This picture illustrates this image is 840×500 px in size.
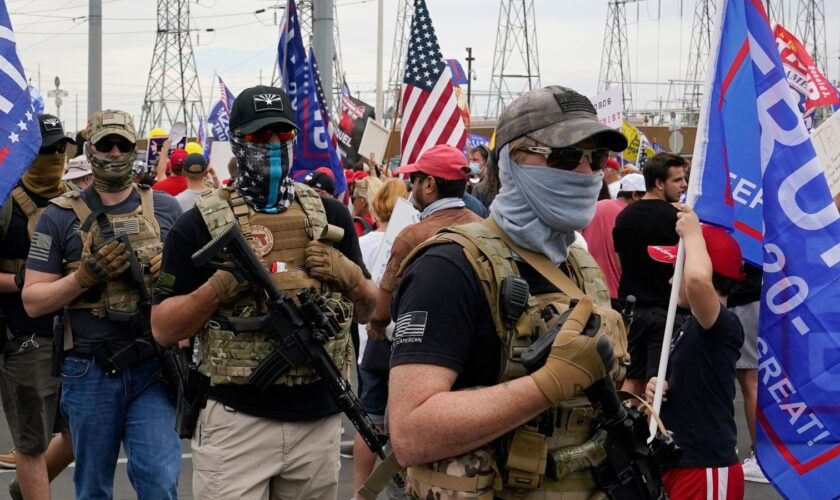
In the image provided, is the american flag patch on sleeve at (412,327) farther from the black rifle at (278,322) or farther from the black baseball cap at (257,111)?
the black baseball cap at (257,111)

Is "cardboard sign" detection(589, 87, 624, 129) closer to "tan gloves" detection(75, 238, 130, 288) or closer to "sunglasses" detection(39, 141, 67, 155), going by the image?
"sunglasses" detection(39, 141, 67, 155)

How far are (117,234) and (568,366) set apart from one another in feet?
9.77

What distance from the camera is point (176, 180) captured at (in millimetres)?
10727

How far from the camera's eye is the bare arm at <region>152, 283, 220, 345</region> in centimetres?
378

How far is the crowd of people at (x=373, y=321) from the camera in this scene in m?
2.48

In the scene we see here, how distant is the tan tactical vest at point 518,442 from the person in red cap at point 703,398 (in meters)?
1.76

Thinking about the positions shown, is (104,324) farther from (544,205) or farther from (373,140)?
(373,140)

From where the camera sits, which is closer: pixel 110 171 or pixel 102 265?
pixel 102 265

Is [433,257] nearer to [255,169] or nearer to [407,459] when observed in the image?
[407,459]

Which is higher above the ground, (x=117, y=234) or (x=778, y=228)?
(x=778, y=228)

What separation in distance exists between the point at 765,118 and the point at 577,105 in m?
1.76

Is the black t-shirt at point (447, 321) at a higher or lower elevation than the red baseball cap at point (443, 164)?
higher

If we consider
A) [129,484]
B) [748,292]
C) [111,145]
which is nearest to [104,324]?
[111,145]

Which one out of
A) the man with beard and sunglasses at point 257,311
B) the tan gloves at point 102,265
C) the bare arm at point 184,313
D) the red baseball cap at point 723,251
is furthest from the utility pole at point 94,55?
the red baseball cap at point 723,251
